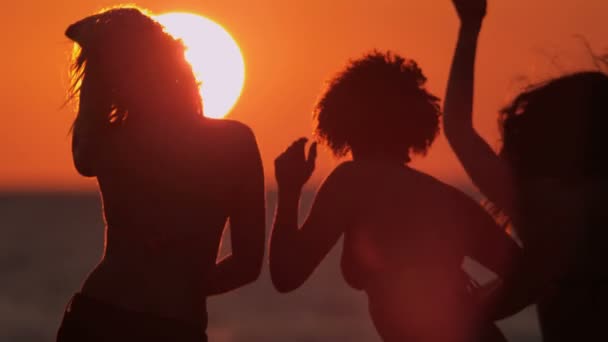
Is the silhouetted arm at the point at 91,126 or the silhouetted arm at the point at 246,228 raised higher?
the silhouetted arm at the point at 91,126

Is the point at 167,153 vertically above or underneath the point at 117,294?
above

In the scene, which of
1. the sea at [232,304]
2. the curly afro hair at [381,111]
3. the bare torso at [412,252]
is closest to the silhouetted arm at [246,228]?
the bare torso at [412,252]

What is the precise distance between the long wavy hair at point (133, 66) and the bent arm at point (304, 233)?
1.50 feet

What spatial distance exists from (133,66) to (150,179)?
1.11 feet

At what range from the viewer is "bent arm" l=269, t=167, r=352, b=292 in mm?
5711

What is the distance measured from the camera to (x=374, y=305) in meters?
5.67

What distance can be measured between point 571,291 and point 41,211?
67612 millimetres

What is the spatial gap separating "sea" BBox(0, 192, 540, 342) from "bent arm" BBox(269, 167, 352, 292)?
18.4 meters

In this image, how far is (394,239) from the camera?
18.7 feet

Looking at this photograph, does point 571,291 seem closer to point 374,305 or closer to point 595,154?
point 595,154

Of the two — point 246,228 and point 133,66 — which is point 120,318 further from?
point 133,66

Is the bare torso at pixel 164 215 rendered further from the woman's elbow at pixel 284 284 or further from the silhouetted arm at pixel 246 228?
the woman's elbow at pixel 284 284

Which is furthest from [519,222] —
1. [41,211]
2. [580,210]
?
[41,211]

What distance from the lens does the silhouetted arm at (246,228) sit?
549 centimetres
